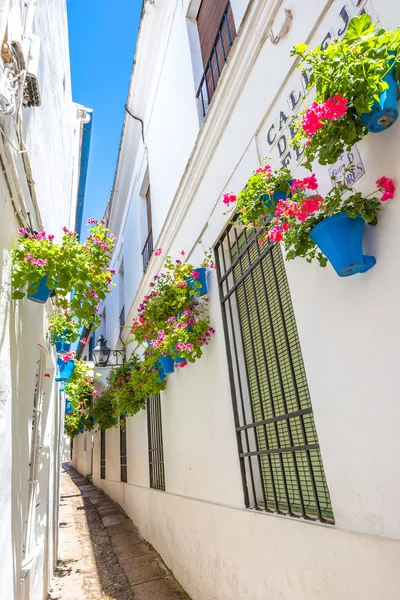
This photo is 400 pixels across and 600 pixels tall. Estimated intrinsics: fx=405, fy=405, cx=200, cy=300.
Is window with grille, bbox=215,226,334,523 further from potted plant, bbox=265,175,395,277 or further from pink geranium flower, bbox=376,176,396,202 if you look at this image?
pink geranium flower, bbox=376,176,396,202

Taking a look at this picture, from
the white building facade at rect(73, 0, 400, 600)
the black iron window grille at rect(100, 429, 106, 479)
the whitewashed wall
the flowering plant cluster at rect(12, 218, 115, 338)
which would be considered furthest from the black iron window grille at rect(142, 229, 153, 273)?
the black iron window grille at rect(100, 429, 106, 479)

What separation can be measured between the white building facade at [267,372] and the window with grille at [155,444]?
7cm

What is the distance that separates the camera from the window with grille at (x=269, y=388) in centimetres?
265

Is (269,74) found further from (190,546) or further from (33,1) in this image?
(190,546)

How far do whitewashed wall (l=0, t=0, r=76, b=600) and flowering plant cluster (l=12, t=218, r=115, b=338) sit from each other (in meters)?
Result: 0.10

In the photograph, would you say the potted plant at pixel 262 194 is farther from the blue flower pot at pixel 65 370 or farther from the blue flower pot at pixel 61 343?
the blue flower pot at pixel 65 370

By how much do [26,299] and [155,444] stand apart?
3.84m

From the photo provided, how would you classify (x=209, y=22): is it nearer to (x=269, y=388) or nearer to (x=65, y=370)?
(x=269, y=388)

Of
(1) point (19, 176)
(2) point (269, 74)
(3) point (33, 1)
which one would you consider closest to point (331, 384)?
(2) point (269, 74)

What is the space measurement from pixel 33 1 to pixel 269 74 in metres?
2.09

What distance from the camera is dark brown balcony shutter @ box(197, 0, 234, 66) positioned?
457 cm

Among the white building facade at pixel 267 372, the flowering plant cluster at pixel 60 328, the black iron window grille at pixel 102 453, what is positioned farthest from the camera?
the black iron window grille at pixel 102 453

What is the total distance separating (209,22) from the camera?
483 cm

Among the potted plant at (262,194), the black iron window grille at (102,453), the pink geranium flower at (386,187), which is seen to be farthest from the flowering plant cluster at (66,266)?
the black iron window grille at (102,453)
